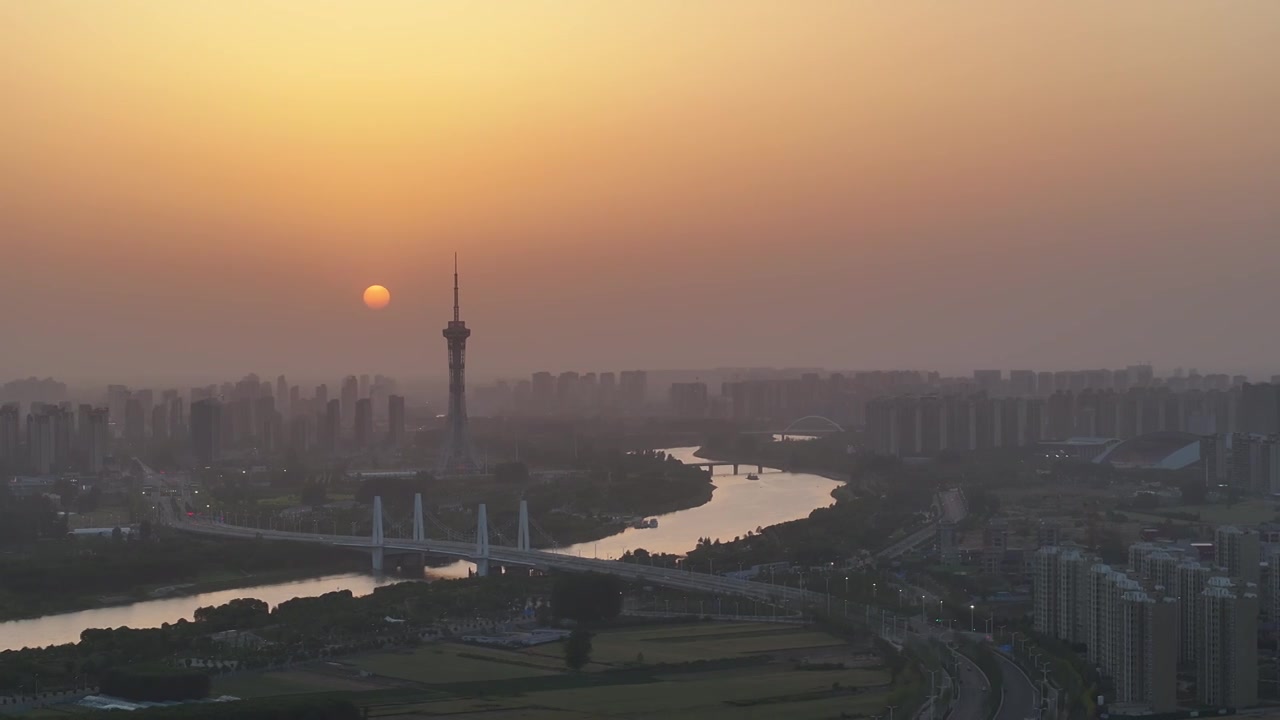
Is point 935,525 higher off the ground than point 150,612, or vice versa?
point 935,525

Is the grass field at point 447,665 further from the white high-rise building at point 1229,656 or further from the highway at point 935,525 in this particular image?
the highway at point 935,525

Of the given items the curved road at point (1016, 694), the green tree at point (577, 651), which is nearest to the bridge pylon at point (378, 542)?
the green tree at point (577, 651)

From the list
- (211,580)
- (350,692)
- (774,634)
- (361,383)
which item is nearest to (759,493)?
(211,580)

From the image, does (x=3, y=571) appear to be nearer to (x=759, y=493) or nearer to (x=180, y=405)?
(x=759, y=493)

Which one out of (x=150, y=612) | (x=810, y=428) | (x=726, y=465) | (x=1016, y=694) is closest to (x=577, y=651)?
(x=1016, y=694)

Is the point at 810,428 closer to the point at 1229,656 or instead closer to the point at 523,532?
the point at 523,532
